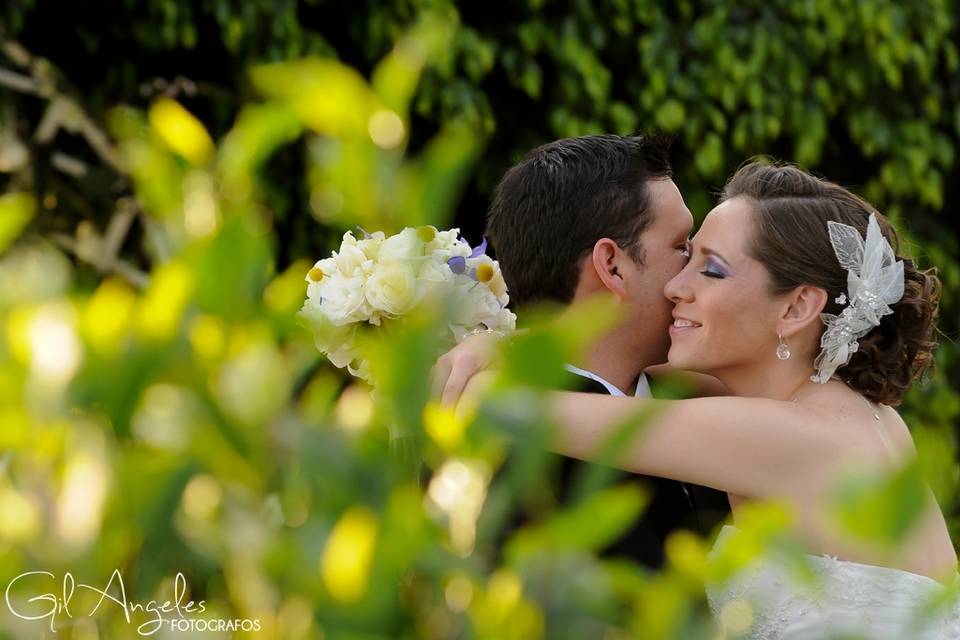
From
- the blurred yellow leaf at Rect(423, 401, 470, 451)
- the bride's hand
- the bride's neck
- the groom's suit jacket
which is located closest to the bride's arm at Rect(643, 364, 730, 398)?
the bride's neck

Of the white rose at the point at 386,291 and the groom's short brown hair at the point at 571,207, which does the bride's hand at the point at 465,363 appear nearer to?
the white rose at the point at 386,291

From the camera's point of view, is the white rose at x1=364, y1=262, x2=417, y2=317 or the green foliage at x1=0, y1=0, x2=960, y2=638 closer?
the green foliage at x1=0, y1=0, x2=960, y2=638

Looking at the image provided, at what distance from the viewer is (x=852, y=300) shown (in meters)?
2.80

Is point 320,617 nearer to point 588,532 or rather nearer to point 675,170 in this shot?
point 588,532

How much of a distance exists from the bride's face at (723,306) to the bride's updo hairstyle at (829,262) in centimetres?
3

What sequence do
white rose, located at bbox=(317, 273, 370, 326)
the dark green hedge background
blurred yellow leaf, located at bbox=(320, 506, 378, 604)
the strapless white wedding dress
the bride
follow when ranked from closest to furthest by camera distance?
blurred yellow leaf, located at bbox=(320, 506, 378, 604) → the strapless white wedding dress → the bride → white rose, located at bbox=(317, 273, 370, 326) → the dark green hedge background

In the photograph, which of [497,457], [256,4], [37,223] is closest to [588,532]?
[497,457]

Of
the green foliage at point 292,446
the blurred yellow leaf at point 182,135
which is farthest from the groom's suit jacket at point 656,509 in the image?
the blurred yellow leaf at point 182,135

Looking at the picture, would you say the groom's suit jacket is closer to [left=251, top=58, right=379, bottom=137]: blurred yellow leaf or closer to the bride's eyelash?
the bride's eyelash

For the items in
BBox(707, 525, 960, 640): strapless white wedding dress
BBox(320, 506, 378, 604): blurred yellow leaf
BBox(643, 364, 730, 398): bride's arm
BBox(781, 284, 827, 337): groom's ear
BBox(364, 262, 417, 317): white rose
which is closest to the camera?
BBox(320, 506, 378, 604): blurred yellow leaf

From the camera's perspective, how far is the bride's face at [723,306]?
271cm

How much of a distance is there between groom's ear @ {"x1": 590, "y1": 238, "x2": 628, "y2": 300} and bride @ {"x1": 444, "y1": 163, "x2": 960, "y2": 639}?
0.11 m

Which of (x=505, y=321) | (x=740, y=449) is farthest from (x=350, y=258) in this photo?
(x=740, y=449)

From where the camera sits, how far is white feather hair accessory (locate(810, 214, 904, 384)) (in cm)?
278
